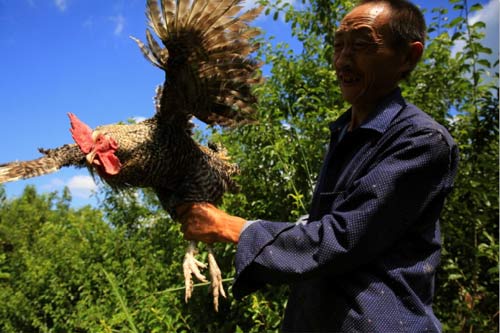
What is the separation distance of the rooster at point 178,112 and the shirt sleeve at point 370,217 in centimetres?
53

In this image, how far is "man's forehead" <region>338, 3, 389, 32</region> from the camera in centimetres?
116

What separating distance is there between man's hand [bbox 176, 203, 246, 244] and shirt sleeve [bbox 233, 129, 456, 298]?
12 cm

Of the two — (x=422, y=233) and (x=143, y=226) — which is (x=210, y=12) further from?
(x=143, y=226)

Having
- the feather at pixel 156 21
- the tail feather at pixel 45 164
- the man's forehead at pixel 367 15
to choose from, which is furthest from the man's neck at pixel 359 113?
the tail feather at pixel 45 164

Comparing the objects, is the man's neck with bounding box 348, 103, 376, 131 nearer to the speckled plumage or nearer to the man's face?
the man's face

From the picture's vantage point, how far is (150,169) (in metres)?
1.58

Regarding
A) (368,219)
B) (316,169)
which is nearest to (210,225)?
(368,219)

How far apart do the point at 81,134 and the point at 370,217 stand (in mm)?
1059

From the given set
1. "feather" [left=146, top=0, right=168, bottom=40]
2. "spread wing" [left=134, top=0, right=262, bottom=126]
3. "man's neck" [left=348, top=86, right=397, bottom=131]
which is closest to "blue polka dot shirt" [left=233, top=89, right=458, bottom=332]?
"man's neck" [left=348, top=86, right=397, bottom=131]

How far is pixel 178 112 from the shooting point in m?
1.69

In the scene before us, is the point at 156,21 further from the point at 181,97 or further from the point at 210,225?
the point at 210,225

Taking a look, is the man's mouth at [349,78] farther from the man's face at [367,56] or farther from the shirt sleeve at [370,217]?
the shirt sleeve at [370,217]

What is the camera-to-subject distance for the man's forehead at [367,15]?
1155 mm

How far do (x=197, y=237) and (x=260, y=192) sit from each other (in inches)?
66.5
